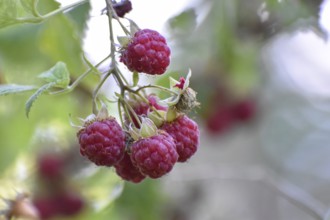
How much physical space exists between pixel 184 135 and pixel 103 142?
14 cm

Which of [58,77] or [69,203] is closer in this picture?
[58,77]

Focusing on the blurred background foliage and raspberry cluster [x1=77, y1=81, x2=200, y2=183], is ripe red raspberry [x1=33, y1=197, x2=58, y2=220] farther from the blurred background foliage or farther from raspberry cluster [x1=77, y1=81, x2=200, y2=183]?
raspberry cluster [x1=77, y1=81, x2=200, y2=183]

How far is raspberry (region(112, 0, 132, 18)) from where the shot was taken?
1.14 metres

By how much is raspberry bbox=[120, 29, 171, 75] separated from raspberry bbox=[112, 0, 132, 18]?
0.05m

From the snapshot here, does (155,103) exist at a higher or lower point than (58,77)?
lower

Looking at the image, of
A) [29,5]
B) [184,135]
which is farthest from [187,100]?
[29,5]

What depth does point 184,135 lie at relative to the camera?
1135 millimetres

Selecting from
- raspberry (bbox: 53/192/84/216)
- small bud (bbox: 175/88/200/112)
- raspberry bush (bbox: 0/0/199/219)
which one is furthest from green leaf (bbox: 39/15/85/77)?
raspberry (bbox: 53/192/84/216)

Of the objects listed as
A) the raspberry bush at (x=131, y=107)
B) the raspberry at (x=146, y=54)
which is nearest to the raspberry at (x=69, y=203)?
the raspberry bush at (x=131, y=107)

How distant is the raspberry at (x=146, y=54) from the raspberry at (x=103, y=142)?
98 mm

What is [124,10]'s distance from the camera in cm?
114

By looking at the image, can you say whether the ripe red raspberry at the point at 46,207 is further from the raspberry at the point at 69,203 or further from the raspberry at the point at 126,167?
the raspberry at the point at 126,167

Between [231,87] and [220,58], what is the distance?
1.10 feet

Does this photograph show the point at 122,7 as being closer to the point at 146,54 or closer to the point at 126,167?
the point at 146,54
